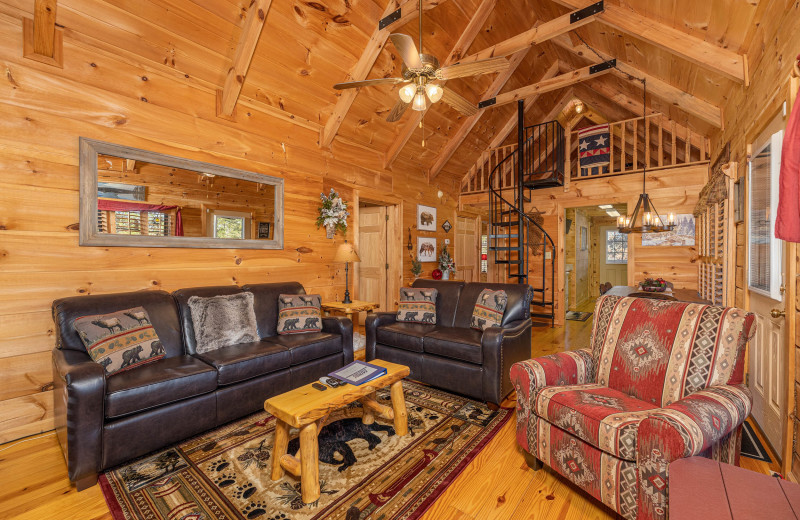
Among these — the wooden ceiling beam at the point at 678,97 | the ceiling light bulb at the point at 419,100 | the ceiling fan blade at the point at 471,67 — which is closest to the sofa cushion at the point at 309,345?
the ceiling light bulb at the point at 419,100

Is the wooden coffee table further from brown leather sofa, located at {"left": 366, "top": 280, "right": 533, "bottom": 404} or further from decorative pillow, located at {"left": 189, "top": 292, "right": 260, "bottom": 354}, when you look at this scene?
decorative pillow, located at {"left": 189, "top": 292, "right": 260, "bottom": 354}

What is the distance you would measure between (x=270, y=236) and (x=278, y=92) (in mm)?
1629

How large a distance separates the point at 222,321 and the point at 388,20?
3.48 metres

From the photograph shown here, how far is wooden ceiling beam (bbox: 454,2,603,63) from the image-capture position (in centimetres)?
352

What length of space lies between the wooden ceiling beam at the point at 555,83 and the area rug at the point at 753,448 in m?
4.22

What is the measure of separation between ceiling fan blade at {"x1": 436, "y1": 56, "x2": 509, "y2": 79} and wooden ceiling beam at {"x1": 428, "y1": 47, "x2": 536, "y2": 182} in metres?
2.56

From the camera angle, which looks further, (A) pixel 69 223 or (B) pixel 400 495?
(A) pixel 69 223

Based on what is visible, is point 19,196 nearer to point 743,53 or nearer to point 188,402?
point 188,402

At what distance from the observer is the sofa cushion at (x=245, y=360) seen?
2.44m

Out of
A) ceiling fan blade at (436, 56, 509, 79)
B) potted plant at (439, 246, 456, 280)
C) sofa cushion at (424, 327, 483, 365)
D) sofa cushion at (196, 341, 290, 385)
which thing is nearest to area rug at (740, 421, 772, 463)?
sofa cushion at (424, 327, 483, 365)

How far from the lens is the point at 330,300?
4762mm

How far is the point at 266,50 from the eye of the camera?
3.51m

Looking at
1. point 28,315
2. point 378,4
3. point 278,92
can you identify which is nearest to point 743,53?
point 378,4

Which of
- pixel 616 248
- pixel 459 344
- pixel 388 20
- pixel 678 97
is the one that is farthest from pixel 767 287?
pixel 616 248
